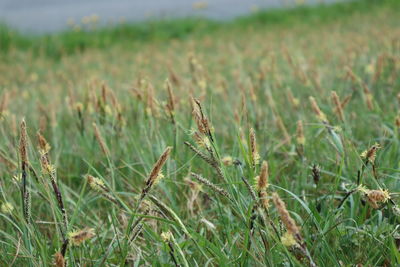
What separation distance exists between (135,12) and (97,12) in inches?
26.3

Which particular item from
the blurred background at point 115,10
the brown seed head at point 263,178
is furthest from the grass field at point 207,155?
the blurred background at point 115,10

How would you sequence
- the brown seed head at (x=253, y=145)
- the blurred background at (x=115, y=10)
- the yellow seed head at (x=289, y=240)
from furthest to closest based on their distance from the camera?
the blurred background at (x=115, y=10)
the brown seed head at (x=253, y=145)
the yellow seed head at (x=289, y=240)

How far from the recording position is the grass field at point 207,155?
1.32 metres

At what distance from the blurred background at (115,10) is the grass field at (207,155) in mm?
1671

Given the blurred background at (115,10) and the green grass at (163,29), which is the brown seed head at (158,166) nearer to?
→ the green grass at (163,29)

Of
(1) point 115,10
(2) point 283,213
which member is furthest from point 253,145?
(1) point 115,10

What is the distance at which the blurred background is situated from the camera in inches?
316

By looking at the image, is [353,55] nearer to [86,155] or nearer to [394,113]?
[394,113]

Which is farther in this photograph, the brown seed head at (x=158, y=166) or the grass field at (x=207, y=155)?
the grass field at (x=207, y=155)

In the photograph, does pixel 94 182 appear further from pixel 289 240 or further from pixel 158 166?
pixel 289 240

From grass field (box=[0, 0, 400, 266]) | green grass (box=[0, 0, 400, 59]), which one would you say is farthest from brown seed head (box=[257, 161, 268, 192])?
green grass (box=[0, 0, 400, 59])

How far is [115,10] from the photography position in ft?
31.9

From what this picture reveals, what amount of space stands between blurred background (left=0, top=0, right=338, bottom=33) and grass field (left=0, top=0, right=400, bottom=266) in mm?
1671

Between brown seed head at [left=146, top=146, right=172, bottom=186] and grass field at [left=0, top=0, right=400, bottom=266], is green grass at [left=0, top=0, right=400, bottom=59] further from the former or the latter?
brown seed head at [left=146, top=146, right=172, bottom=186]
